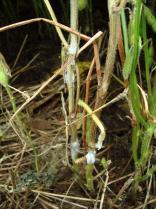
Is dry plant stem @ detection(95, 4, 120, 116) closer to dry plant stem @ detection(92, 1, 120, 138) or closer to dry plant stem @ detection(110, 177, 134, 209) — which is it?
dry plant stem @ detection(92, 1, 120, 138)

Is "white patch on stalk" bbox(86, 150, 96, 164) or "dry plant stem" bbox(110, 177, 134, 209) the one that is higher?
"white patch on stalk" bbox(86, 150, 96, 164)

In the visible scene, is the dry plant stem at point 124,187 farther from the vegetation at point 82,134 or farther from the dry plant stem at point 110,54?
the dry plant stem at point 110,54

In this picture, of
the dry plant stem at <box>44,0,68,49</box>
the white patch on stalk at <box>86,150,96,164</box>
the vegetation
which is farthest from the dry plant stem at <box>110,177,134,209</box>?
the dry plant stem at <box>44,0,68,49</box>

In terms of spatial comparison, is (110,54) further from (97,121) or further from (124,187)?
(124,187)

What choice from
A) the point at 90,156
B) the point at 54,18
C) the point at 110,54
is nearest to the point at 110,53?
the point at 110,54

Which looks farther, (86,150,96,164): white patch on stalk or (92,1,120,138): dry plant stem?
(86,150,96,164): white patch on stalk

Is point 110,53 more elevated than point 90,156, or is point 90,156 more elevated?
point 110,53

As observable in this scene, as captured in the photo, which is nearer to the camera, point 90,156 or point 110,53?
point 110,53

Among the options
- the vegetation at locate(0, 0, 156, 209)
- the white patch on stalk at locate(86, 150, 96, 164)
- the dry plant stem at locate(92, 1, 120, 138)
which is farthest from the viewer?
the white patch on stalk at locate(86, 150, 96, 164)

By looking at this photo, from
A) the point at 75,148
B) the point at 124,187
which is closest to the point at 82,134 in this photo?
the point at 75,148

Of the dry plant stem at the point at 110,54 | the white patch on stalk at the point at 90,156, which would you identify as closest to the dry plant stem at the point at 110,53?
the dry plant stem at the point at 110,54

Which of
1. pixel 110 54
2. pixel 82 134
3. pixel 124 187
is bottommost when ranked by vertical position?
pixel 124 187

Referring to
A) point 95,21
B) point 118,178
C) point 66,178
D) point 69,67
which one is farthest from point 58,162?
point 95,21
